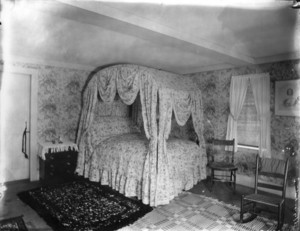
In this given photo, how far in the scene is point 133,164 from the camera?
4.15 meters

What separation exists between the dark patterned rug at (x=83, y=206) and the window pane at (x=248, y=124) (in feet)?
9.01

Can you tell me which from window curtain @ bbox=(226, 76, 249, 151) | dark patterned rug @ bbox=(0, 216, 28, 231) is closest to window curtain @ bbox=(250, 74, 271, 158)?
window curtain @ bbox=(226, 76, 249, 151)

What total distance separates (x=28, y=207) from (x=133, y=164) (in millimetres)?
1856

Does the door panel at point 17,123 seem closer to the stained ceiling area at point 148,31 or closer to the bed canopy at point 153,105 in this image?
the stained ceiling area at point 148,31

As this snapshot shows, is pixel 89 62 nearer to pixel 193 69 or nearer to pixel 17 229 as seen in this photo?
pixel 193 69

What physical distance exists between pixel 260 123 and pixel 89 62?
13.4 feet

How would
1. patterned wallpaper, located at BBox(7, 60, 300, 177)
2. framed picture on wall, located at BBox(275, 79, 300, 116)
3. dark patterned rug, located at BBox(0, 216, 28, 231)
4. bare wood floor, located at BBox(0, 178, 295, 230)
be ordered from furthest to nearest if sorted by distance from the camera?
1. patterned wallpaper, located at BBox(7, 60, 300, 177)
2. framed picture on wall, located at BBox(275, 79, 300, 116)
3. bare wood floor, located at BBox(0, 178, 295, 230)
4. dark patterned rug, located at BBox(0, 216, 28, 231)

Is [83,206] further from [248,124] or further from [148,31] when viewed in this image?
[248,124]

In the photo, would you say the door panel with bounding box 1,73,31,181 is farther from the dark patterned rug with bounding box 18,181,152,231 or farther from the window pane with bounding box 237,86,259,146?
the window pane with bounding box 237,86,259,146

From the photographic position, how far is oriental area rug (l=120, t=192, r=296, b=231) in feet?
10.3

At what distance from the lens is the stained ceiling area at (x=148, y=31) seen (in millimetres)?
2129

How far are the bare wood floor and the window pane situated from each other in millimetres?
1055

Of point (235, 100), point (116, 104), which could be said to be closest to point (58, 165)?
point (116, 104)

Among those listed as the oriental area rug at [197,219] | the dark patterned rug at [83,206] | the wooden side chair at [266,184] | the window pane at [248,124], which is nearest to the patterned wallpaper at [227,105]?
the window pane at [248,124]
